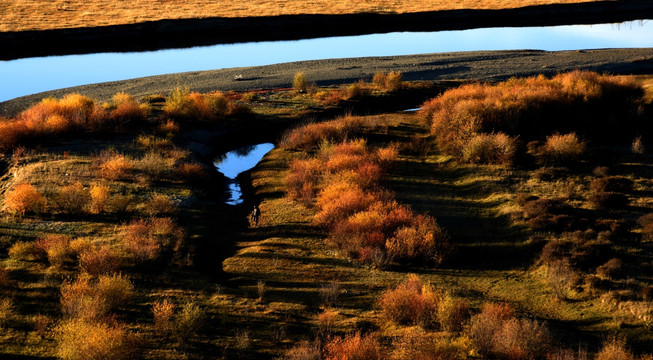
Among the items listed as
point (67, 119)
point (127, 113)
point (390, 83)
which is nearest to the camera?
point (67, 119)

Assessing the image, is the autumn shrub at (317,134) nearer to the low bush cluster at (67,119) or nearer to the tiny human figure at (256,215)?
the tiny human figure at (256,215)

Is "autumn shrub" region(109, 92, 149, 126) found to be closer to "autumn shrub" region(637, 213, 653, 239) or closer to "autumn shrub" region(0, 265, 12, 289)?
"autumn shrub" region(0, 265, 12, 289)

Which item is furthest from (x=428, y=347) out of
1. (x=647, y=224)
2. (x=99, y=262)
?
(x=647, y=224)

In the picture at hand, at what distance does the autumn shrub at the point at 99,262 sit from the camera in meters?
15.1

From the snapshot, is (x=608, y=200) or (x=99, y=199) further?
(x=608, y=200)

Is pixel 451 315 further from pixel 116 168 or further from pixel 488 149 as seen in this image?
pixel 116 168

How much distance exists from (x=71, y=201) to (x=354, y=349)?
11352mm

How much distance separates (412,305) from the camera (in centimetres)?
1344

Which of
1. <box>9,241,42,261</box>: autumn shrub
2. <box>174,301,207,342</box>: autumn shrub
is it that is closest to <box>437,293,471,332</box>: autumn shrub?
<box>174,301,207,342</box>: autumn shrub

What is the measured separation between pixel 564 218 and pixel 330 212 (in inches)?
268

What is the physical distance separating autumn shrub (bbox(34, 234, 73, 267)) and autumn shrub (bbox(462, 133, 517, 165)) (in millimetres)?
14315

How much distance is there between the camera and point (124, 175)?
2155 cm

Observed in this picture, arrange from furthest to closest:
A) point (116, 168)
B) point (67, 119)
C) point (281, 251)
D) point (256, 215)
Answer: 1. point (67, 119)
2. point (116, 168)
3. point (256, 215)
4. point (281, 251)

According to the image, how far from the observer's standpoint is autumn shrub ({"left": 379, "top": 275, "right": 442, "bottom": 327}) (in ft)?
43.4
